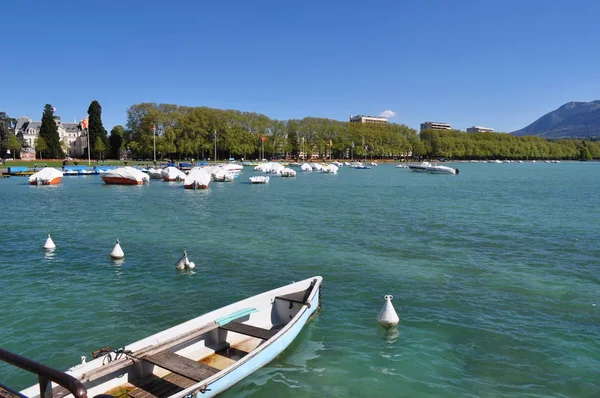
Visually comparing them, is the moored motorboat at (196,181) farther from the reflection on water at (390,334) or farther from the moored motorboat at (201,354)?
the reflection on water at (390,334)

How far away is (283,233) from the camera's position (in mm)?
29594

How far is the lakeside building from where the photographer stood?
527 feet

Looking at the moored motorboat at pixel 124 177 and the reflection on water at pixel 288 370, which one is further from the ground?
the moored motorboat at pixel 124 177

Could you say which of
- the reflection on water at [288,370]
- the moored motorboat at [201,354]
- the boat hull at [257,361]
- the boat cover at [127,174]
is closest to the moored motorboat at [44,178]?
the boat cover at [127,174]

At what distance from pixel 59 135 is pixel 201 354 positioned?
195 metres

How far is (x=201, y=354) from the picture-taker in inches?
436

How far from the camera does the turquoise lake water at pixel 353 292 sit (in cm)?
1116

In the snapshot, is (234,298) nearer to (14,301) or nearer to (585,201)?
(14,301)

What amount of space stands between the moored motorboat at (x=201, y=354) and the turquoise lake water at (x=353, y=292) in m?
0.79

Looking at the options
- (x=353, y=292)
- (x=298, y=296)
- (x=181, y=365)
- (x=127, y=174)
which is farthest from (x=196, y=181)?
(x=181, y=365)

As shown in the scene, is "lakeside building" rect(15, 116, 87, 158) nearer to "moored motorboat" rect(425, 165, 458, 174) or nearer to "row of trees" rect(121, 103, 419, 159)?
"row of trees" rect(121, 103, 419, 159)

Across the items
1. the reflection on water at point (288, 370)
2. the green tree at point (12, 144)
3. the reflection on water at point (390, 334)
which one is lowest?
the reflection on water at point (288, 370)

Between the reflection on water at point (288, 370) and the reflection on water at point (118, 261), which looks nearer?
the reflection on water at point (288, 370)

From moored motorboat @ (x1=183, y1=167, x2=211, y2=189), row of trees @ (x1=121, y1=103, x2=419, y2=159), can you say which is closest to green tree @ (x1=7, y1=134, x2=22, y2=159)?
row of trees @ (x1=121, y1=103, x2=419, y2=159)
